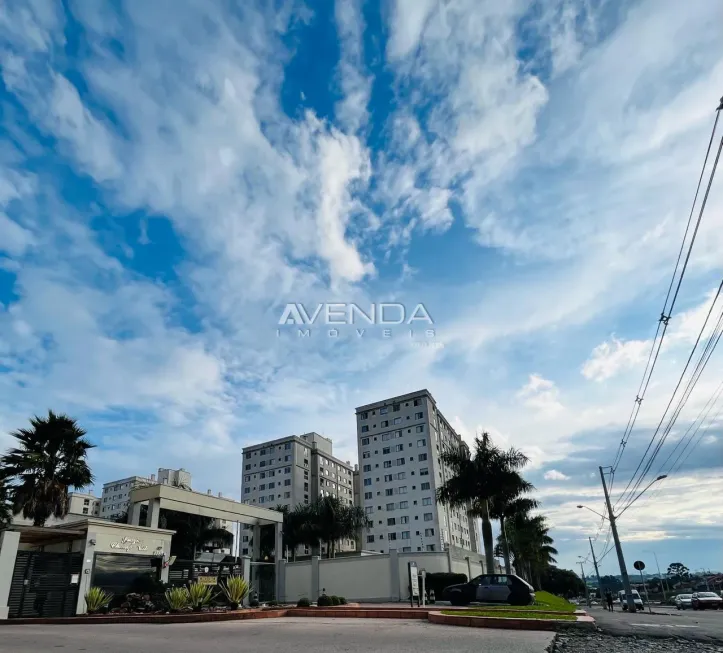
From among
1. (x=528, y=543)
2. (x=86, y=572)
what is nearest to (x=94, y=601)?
(x=86, y=572)

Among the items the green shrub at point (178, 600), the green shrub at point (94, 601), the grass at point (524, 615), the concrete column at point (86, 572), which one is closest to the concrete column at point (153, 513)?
the concrete column at point (86, 572)

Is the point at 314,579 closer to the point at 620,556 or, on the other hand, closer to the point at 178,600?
the point at 620,556

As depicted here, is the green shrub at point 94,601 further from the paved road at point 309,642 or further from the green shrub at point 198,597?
the paved road at point 309,642

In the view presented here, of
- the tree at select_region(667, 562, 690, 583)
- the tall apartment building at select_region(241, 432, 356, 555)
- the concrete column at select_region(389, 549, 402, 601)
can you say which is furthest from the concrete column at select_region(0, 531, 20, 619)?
the tree at select_region(667, 562, 690, 583)

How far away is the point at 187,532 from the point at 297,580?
864 inches

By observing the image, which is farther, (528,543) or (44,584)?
(528,543)

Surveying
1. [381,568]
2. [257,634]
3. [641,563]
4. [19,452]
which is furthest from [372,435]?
[257,634]

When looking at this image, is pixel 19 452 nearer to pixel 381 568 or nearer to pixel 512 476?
pixel 381 568

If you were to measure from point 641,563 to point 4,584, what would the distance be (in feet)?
91.5

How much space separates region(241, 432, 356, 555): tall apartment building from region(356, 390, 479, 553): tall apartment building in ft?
42.6

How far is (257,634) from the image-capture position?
1031cm

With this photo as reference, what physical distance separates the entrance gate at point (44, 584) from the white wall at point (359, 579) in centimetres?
1922

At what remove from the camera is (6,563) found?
706 inches

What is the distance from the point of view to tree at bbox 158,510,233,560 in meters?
53.1
